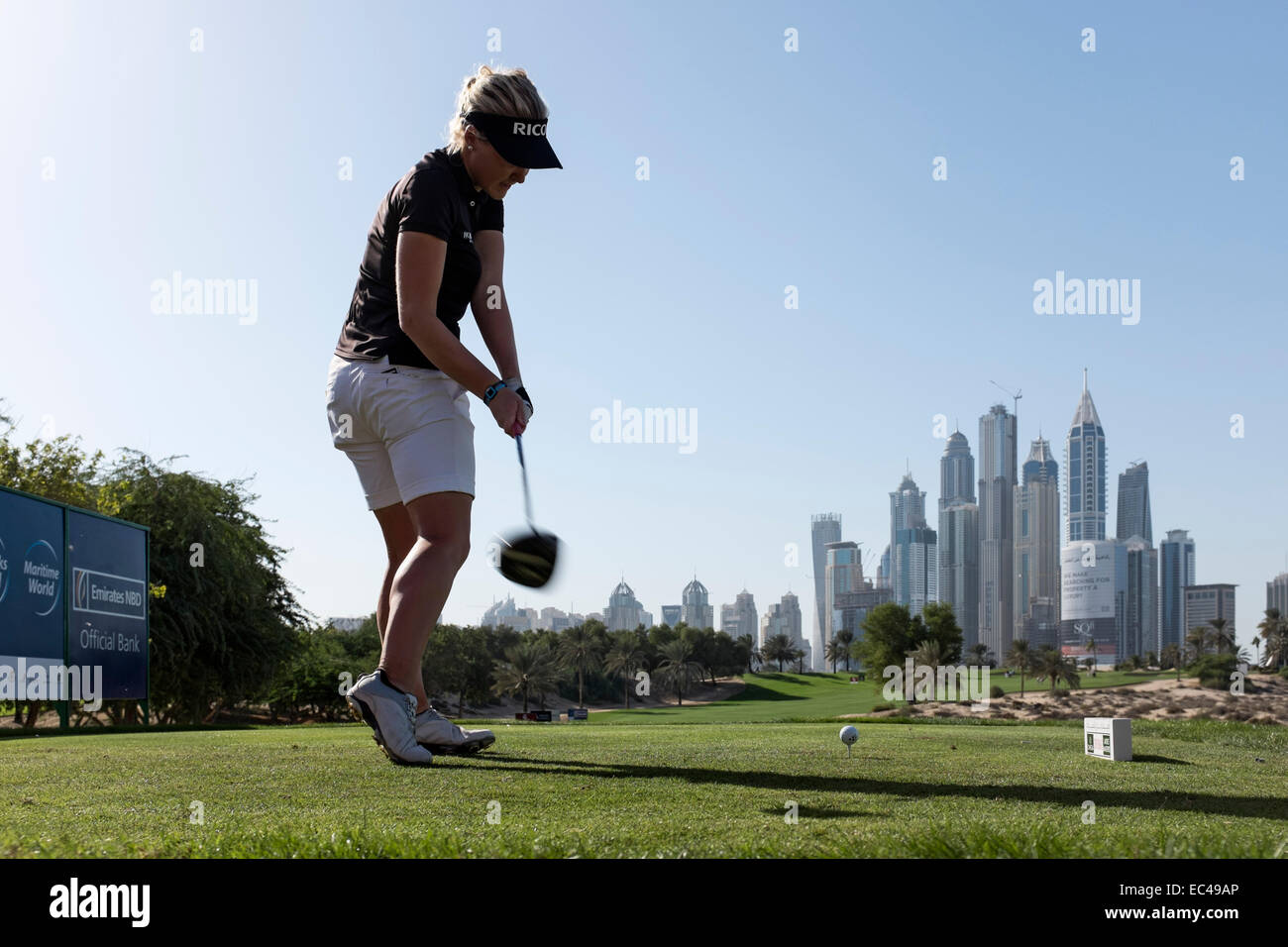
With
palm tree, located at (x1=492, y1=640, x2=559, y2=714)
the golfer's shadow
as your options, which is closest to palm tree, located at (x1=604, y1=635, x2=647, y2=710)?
palm tree, located at (x1=492, y1=640, x2=559, y2=714)

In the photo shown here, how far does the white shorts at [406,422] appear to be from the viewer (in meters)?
4.06

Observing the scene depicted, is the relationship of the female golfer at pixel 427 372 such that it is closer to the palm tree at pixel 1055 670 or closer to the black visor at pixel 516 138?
the black visor at pixel 516 138

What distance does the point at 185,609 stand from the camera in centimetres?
3189

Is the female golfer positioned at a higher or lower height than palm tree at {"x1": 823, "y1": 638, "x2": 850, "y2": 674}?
higher

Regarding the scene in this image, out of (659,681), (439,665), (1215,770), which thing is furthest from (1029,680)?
(1215,770)

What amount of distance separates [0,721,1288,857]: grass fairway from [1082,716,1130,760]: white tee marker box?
51 centimetres

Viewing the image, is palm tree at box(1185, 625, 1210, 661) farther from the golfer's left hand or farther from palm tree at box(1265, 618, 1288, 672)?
the golfer's left hand

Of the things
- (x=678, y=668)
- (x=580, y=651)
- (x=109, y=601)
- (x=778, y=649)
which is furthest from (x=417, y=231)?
(x=778, y=649)

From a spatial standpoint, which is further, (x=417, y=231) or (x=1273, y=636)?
(x=1273, y=636)

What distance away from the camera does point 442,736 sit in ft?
13.6

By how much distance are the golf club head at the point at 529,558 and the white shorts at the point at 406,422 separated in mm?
335

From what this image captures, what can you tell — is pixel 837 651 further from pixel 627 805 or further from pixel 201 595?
pixel 627 805

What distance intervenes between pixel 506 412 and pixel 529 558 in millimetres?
693

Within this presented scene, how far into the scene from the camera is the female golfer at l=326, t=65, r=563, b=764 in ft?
Answer: 13.0
